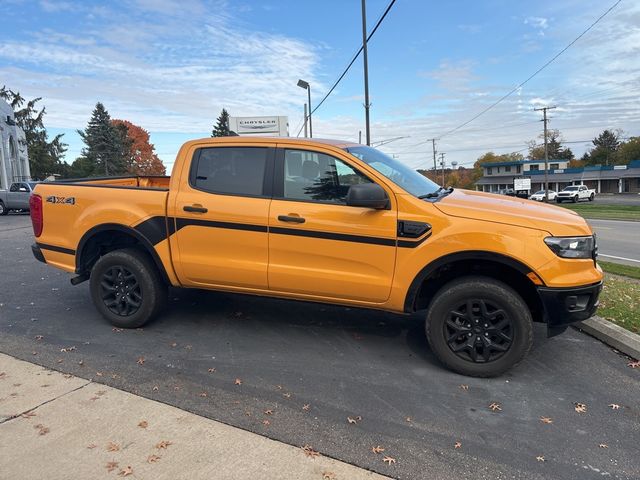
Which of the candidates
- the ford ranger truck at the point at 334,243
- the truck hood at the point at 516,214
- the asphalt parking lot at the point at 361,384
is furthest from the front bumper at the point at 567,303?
the asphalt parking lot at the point at 361,384

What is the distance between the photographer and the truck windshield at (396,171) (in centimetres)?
435

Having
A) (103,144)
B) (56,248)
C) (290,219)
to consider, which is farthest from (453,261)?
(103,144)

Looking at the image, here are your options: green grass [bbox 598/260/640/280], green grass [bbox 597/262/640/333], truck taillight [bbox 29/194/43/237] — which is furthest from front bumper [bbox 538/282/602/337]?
green grass [bbox 598/260/640/280]

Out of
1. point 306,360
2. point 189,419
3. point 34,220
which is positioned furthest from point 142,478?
point 34,220

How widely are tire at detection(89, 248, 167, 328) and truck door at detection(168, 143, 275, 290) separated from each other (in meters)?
0.36

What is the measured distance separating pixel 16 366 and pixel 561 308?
14.8ft

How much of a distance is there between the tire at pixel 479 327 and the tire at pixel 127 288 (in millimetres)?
2764

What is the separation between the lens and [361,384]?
Answer: 380 cm

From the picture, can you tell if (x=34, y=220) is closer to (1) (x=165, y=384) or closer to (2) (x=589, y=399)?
(1) (x=165, y=384)

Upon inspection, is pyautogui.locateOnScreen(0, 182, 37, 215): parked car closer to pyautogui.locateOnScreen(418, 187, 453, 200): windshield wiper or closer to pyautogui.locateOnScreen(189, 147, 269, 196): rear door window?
pyautogui.locateOnScreen(189, 147, 269, 196): rear door window

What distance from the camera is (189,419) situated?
10.7ft

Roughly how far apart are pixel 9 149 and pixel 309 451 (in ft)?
174

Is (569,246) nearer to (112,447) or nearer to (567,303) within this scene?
(567,303)

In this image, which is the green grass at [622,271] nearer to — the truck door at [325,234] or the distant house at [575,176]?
the truck door at [325,234]
